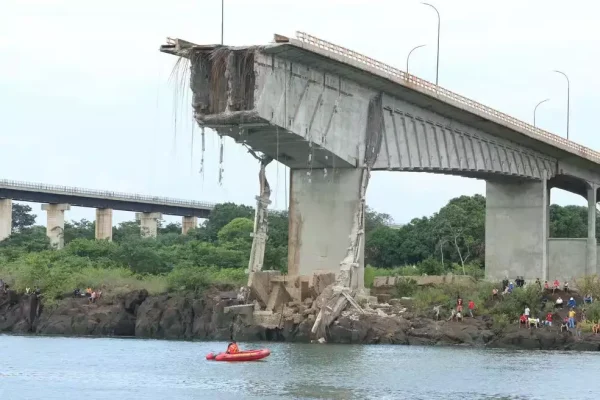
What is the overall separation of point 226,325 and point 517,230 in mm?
29201

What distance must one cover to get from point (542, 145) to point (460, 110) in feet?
40.1

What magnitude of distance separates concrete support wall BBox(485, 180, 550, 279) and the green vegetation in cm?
387

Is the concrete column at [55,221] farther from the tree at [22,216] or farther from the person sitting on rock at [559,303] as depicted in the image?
the person sitting on rock at [559,303]

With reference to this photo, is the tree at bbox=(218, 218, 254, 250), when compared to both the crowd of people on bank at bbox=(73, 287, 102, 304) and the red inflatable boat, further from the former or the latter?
the red inflatable boat

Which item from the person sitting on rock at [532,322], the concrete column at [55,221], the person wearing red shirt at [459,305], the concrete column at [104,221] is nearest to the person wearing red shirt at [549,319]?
the person sitting on rock at [532,322]

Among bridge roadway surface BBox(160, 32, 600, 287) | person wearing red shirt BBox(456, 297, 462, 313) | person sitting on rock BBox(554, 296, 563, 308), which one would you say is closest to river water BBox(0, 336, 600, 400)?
person wearing red shirt BBox(456, 297, 462, 313)

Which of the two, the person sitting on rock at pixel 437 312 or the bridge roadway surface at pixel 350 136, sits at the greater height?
the bridge roadway surface at pixel 350 136

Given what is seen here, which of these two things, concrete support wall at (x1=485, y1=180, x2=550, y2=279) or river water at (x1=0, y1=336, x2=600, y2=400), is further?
concrete support wall at (x1=485, y1=180, x2=550, y2=279)

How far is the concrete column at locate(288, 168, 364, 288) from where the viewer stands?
257ft

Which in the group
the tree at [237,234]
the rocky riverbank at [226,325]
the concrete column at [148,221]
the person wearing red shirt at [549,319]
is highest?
the concrete column at [148,221]

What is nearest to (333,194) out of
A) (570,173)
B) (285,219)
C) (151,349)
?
(151,349)

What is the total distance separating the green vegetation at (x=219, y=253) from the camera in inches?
3597

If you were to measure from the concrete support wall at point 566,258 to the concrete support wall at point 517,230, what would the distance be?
1.31 m

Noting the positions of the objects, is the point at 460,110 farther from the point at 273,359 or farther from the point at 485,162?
the point at 273,359
